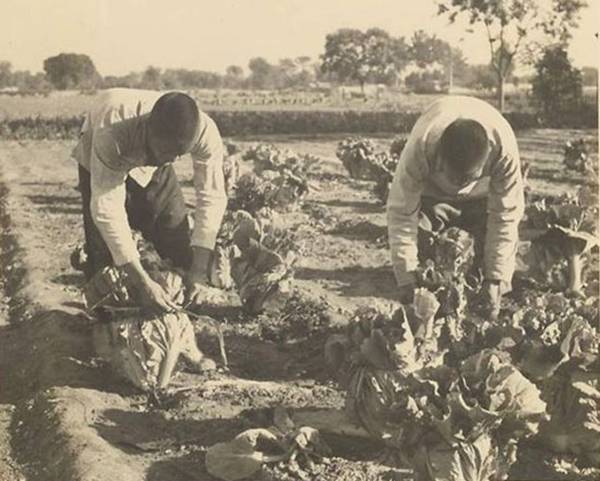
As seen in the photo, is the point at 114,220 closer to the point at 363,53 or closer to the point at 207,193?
the point at 207,193

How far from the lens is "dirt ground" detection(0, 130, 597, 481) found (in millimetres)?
3842

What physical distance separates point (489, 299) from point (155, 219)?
6.86 ft

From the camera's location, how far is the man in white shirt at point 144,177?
170 inches

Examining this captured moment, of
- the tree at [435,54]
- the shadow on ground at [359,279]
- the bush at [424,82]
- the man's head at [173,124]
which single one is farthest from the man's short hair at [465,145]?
the bush at [424,82]

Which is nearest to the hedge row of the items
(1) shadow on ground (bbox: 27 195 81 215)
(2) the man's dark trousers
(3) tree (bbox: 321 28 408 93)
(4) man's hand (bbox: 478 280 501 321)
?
(3) tree (bbox: 321 28 408 93)

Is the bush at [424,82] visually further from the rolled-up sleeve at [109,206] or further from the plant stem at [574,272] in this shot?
the rolled-up sleeve at [109,206]

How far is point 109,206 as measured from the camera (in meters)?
4.42

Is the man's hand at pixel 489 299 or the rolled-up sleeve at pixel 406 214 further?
the man's hand at pixel 489 299

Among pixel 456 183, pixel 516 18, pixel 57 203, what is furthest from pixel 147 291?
pixel 516 18

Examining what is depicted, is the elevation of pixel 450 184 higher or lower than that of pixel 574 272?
higher

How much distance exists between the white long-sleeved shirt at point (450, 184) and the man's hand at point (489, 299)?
48mm

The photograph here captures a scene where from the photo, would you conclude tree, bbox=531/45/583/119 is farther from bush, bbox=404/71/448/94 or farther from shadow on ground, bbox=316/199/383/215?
shadow on ground, bbox=316/199/383/215

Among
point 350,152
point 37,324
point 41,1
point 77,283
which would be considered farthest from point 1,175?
point 41,1

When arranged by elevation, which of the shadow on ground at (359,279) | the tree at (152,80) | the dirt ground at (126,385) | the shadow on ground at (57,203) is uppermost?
the tree at (152,80)
